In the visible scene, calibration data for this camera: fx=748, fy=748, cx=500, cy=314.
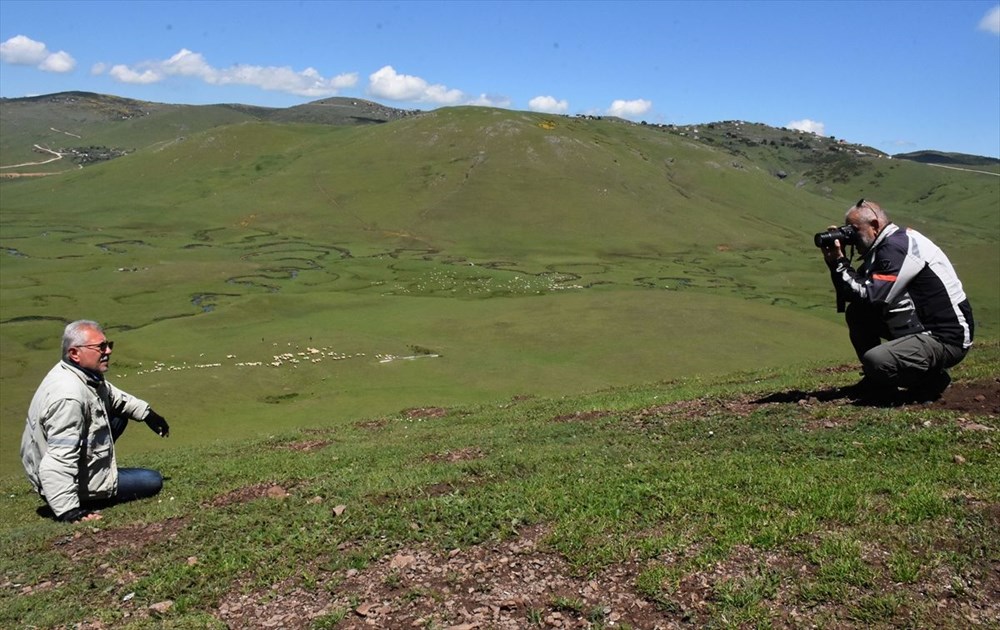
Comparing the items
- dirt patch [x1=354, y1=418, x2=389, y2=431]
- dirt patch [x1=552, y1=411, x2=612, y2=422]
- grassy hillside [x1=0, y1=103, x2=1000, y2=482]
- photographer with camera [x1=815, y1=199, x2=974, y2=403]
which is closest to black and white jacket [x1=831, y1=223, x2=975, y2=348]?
photographer with camera [x1=815, y1=199, x2=974, y2=403]

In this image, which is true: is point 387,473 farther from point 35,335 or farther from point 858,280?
point 35,335

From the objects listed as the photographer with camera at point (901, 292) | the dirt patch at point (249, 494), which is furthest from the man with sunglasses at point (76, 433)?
the photographer with camera at point (901, 292)

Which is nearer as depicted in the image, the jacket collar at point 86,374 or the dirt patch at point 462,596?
the dirt patch at point 462,596

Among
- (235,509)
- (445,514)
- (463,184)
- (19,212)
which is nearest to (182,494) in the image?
(235,509)

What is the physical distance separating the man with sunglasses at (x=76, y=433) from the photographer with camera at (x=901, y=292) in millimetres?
12166

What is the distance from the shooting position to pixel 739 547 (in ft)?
27.2

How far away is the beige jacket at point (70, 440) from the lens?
11.9 meters

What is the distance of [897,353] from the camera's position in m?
12.8

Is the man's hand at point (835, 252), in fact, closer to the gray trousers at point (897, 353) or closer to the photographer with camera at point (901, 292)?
the photographer with camera at point (901, 292)

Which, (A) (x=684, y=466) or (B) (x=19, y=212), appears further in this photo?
(B) (x=19, y=212)

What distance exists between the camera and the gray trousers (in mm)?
12672

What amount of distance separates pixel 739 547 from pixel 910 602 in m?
1.77

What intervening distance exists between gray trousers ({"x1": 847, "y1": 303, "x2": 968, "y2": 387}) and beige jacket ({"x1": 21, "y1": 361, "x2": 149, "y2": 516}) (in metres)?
13.0

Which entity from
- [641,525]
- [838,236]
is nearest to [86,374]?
[641,525]
